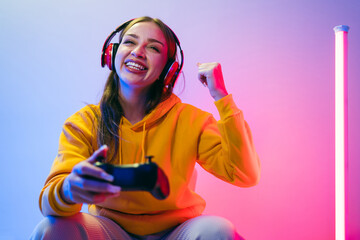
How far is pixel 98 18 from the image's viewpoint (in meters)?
1.68

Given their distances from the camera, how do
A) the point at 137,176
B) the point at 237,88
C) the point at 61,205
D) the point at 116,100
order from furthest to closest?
the point at 237,88, the point at 116,100, the point at 61,205, the point at 137,176

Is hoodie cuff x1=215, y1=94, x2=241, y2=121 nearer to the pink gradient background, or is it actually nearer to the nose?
the nose

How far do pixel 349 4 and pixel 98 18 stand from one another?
1158 millimetres

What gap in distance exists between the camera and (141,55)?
1188 mm

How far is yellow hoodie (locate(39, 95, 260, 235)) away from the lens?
1.10 metres

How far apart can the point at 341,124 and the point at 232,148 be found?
1.49 feet

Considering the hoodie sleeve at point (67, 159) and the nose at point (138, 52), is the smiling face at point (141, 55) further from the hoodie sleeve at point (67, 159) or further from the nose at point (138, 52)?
the hoodie sleeve at point (67, 159)

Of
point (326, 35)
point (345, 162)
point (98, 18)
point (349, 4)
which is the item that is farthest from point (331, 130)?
point (98, 18)

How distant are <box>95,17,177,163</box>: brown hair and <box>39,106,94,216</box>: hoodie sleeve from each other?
0.05m

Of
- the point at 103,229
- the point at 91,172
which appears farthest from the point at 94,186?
the point at 103,229

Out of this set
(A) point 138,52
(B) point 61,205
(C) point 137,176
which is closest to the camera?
(C) point 137,176

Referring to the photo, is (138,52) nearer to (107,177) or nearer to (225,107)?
(225,107)

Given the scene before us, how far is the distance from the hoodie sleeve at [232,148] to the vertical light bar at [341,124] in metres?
0.34

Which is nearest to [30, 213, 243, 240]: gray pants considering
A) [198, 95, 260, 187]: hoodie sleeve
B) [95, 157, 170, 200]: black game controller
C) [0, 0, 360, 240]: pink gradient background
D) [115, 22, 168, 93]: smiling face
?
[198, 95, 260, 187]: hoodie sleeve
